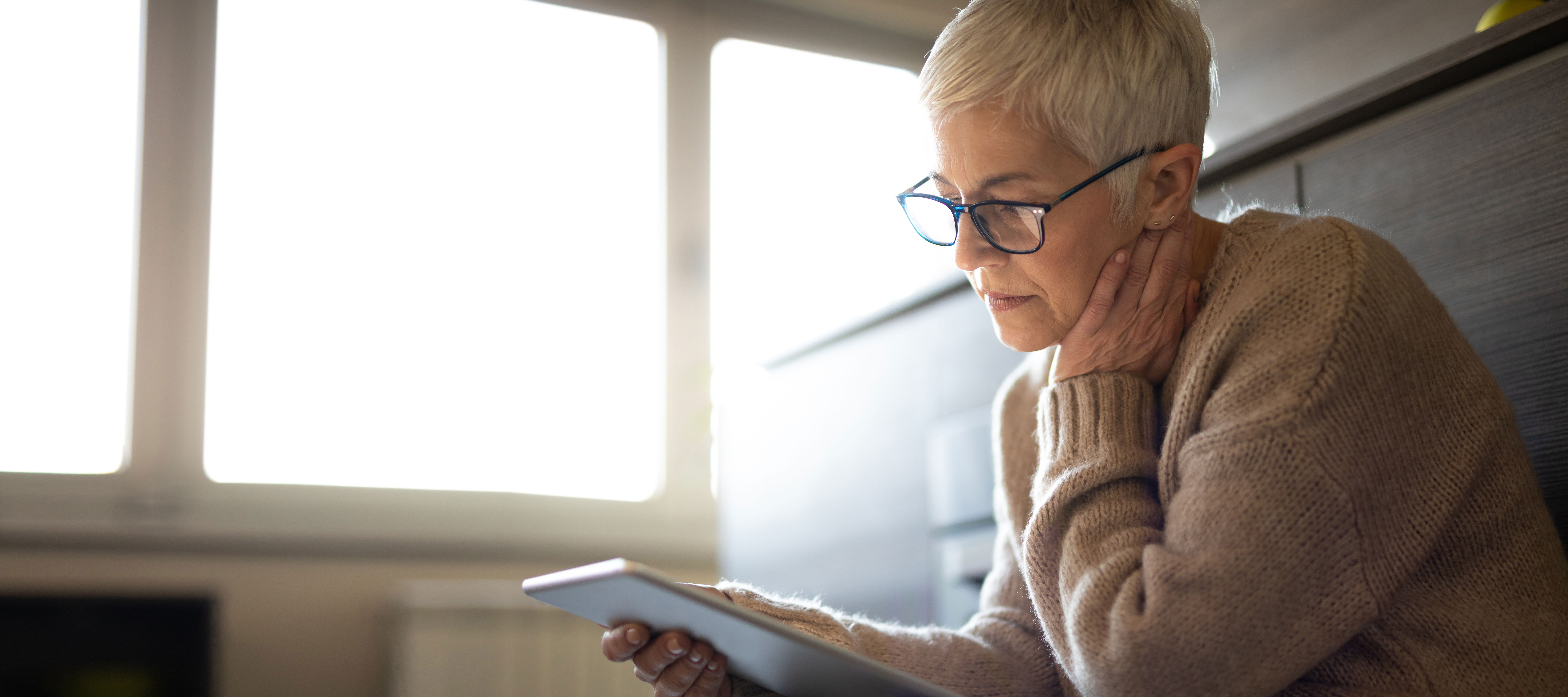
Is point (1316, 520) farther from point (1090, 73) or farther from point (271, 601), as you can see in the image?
point (271, 601)

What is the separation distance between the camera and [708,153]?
3.19m

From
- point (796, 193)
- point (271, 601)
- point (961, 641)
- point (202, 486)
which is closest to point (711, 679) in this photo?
point (961, 641)

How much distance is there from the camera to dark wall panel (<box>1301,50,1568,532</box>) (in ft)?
2.82

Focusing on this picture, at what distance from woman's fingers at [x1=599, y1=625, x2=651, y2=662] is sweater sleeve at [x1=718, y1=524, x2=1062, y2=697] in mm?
129

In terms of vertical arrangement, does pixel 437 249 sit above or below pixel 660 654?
above

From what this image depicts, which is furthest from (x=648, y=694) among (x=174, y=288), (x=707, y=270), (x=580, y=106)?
(x=580, y=106)

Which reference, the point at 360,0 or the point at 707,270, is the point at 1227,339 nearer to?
the point at 707,270

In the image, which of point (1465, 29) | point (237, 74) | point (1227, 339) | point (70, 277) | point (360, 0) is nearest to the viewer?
point (1227, 339)

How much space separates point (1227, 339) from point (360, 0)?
2.75 metres

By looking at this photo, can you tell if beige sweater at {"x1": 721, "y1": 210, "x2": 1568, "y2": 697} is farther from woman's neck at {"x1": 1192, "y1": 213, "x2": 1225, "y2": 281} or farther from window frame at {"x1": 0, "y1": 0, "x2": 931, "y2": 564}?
window frame at {"x1": 0, "y1": 0, "x2": 931, "y2": 564}

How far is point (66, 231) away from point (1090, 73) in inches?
100

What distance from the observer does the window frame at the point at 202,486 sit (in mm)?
2361

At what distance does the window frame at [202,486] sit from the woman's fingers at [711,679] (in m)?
1.88

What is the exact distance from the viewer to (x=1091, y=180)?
925mm
